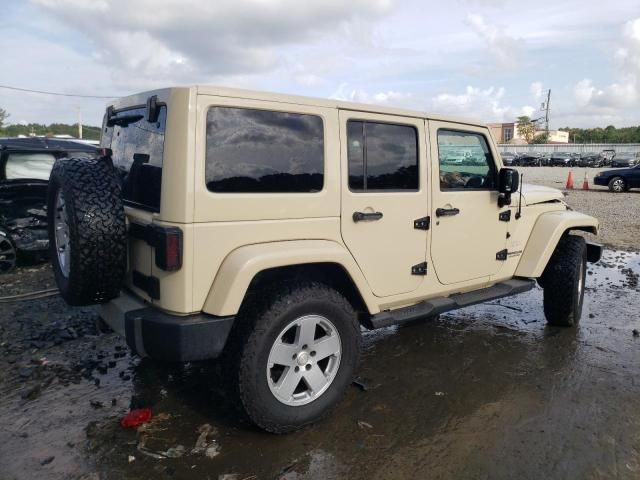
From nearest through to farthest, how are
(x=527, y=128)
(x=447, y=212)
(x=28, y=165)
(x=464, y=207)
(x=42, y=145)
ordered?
(x=447, y=212)
(x=464, y=207)
(x=28, y=165)
(x=42, y=145)
(x=527, y=128)

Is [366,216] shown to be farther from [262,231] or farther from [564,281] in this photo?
[564,281]

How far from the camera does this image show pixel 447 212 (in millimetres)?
3807

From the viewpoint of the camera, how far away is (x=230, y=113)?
2.81m

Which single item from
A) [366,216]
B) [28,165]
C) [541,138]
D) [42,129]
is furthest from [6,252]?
[541,138]

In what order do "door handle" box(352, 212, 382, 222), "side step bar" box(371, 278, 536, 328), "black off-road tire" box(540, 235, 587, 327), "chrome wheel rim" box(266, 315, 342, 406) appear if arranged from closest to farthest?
"chrome wheel rim" box(266, 315, 342, 406), "door handle" box(352, 212, 382, 222), "side step bar" box(371, 278, 536, 328), "black off-road tire" box(540, 235, 587, 327)

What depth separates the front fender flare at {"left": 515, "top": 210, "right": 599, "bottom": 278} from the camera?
14.9ft

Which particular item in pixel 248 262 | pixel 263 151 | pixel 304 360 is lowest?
pixel 304 360

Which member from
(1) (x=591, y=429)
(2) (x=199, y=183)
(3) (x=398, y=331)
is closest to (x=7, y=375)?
(2) (x=199, y=183)

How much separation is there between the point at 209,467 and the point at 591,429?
2.35 meters

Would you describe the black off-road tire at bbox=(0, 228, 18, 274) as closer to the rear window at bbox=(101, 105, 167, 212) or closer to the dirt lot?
the dirt lot

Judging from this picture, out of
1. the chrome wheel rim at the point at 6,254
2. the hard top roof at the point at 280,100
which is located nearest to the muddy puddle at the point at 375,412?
the hard top roof at the point at 280,100

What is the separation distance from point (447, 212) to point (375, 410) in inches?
60.6

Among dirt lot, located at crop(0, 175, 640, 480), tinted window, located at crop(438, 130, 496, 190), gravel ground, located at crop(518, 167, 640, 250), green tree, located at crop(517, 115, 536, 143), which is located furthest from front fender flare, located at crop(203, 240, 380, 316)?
green tree, located at crop(517, 115, 536, 143)

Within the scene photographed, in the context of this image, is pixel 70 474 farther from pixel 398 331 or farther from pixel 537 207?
pixel 537 207
